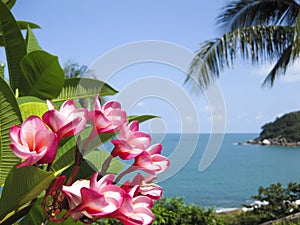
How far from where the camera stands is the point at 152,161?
1.51 feet

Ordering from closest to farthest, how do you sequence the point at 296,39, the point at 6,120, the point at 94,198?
the point at 94,198 < the point at 6,120 < the point at 296,39

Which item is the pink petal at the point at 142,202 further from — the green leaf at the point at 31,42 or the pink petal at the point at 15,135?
the green leaf at the point at 31,42

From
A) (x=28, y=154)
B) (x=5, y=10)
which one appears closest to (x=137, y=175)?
(x=28, y=154)

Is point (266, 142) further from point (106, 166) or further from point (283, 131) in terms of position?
point (106, 166)

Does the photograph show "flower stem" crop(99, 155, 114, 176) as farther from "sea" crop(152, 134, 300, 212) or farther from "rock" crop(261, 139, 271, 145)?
"rock" crop(261, 139, 271, 145)

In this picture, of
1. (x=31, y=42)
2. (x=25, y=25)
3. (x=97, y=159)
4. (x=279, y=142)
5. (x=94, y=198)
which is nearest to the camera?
(x=94, y=198)

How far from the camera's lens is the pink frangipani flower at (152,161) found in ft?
1.46

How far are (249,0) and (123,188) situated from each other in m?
7.83

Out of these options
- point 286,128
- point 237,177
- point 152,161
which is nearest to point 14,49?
point 152,161

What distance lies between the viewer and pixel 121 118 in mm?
427

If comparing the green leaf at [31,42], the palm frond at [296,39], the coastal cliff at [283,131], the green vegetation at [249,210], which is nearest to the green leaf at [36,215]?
the green leaf at [31,42]

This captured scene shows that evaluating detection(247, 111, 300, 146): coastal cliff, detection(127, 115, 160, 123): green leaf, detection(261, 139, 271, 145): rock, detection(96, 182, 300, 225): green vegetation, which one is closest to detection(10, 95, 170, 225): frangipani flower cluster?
detection(127, 115, 160, 123): green leaf

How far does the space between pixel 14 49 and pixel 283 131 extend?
39249 mm

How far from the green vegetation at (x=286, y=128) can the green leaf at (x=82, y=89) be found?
35122 millimetres
